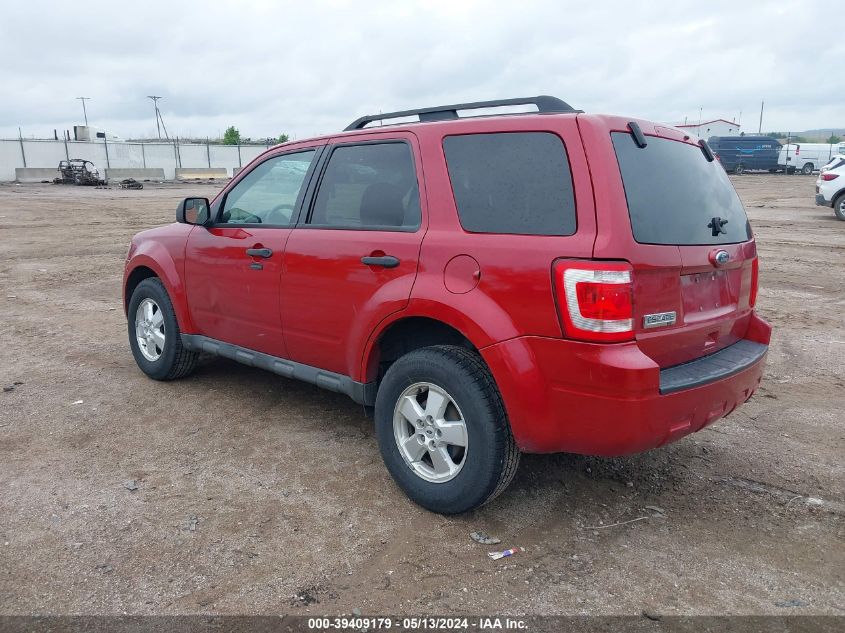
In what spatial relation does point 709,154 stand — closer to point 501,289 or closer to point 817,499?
point 501,289

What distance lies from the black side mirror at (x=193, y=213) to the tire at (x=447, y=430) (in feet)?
6.85

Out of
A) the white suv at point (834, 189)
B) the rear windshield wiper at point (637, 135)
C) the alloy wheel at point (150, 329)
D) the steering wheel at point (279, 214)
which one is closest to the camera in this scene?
the rear windshield wiper at point (637, 135)

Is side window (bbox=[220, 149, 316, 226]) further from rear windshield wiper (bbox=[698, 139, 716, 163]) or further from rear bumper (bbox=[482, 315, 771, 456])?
rear windshield wiper (bbox=[698, 139, 716, 163])

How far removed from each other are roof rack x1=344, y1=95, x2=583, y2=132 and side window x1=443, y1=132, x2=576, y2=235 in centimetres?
24

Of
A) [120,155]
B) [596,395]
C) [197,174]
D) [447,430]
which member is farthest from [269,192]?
[120,155]

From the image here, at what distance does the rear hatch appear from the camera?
287 centimetres

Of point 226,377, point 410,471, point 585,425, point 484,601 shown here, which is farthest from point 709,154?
point 226,377

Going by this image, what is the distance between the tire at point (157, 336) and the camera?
5184 millimetres

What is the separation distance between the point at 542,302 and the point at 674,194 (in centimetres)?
88

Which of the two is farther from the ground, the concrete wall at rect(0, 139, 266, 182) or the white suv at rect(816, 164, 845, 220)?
the concrete wall at rect(0, 139, 266, 182)

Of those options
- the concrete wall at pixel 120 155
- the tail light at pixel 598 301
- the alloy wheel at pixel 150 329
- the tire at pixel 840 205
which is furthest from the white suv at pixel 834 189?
the concrete wall at pixel 120 155

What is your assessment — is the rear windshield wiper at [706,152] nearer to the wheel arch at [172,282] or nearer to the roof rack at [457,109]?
the roof rack at [457,109]

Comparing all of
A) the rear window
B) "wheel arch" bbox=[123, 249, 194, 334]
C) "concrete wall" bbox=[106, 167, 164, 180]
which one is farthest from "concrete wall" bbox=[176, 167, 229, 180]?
the rear window

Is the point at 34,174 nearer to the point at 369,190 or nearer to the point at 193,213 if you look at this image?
the point at 193,213
